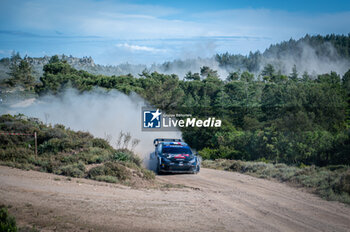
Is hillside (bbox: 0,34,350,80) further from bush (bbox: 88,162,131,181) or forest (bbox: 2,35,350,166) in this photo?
bush (bbox: 88,162,131,181)

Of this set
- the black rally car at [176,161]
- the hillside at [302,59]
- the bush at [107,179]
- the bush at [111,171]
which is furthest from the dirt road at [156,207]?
the hillside at [302,59]

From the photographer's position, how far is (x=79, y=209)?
934 cm

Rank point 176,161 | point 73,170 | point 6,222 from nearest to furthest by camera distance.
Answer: point 6,222 < point 73,170 < point 176,161

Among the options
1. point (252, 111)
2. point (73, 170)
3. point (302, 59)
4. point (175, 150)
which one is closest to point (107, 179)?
point (73, 170)

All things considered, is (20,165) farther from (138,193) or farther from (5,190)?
(138,193)

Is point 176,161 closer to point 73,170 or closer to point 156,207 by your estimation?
point 73,170

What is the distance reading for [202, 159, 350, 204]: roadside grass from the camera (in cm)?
1315

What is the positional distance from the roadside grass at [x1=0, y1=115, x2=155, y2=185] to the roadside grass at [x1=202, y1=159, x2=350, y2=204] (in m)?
6.48

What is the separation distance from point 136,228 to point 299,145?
968 inches

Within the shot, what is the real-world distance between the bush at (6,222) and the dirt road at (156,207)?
559mm

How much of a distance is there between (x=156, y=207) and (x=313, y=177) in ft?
28.3

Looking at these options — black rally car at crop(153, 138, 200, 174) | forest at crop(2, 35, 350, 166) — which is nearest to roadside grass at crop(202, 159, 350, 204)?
black rally car at crop(153, 138, 200, 174)

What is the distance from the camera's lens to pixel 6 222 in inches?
295

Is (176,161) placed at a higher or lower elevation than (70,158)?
lower
